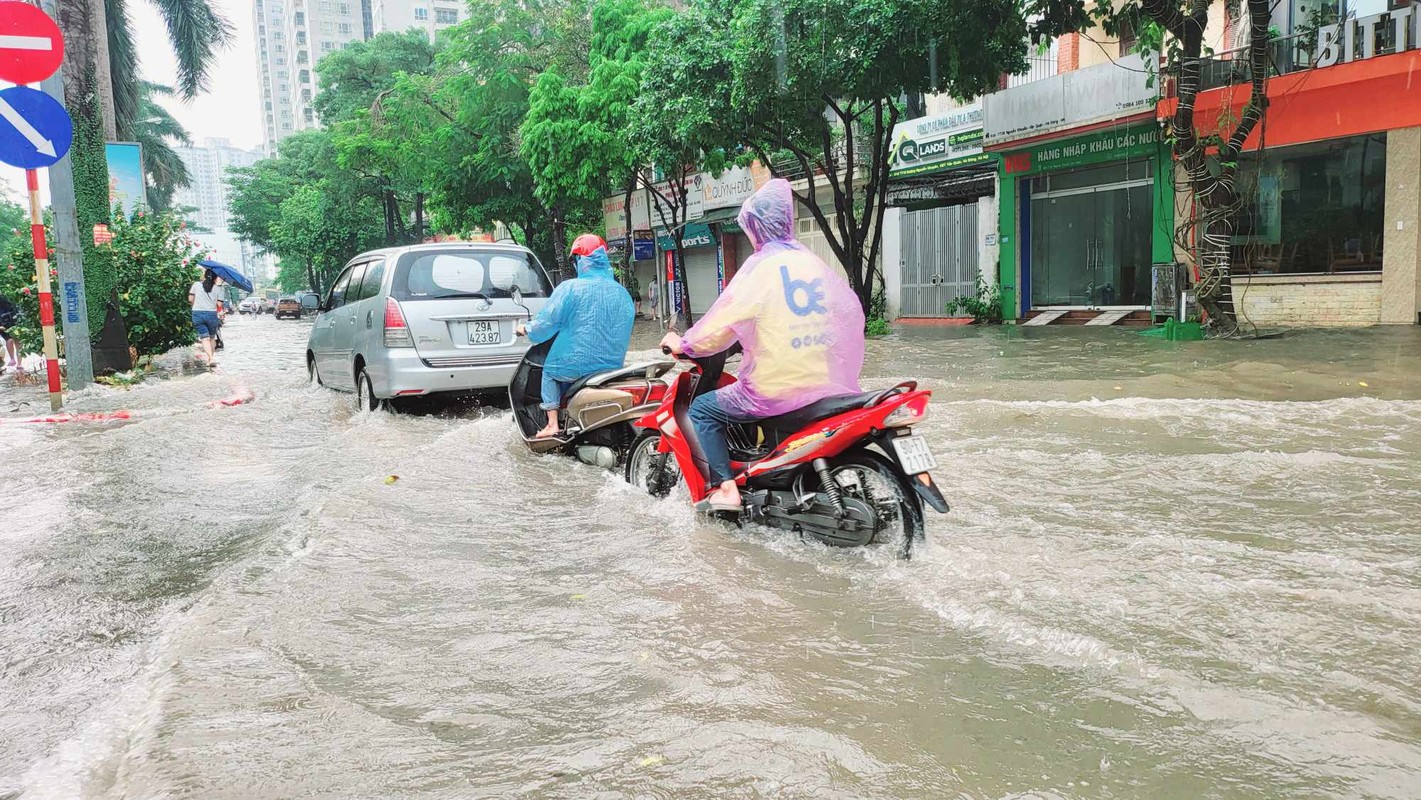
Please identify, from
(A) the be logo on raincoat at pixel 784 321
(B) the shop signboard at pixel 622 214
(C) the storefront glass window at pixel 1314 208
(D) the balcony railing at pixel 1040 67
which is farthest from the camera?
(B) the shop signboard at pixel 622 214

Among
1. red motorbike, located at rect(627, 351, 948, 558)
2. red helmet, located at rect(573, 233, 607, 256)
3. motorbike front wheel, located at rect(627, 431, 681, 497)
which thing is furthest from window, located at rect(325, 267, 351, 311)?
red motorbike, located at rect(627, 351, 948, 558)

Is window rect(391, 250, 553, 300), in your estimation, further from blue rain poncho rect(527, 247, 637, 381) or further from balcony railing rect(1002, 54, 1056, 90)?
balcony railing rect(1002, 54, 1056, 90)

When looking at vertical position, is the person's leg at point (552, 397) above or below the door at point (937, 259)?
below

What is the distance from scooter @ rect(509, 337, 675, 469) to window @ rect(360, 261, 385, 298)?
7.91 feet

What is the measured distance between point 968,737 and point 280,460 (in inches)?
230

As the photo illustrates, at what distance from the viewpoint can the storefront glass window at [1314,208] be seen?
14312 millimetres

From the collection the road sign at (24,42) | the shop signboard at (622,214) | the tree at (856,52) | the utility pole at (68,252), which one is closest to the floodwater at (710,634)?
the road sign at (24,42)

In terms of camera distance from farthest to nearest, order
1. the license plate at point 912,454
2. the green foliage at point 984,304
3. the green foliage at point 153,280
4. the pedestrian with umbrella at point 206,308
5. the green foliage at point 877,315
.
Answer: the green foliage at point 984,304 < the green foliage at point 877,315 < the pedestrian with umbrella at point 206,308 < the green foliage at point 153,280 < the license plate at point 912,454

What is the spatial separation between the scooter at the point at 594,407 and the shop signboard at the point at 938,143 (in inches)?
545

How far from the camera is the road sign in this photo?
7371mm

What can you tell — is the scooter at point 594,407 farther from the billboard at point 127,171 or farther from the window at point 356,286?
the billboard at point 127,171

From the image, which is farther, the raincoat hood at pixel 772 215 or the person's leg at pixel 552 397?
the person's leg at pixel 552 397

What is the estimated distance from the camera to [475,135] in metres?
27.2

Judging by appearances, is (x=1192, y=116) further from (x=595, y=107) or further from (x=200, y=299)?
(x=200, y=299)
